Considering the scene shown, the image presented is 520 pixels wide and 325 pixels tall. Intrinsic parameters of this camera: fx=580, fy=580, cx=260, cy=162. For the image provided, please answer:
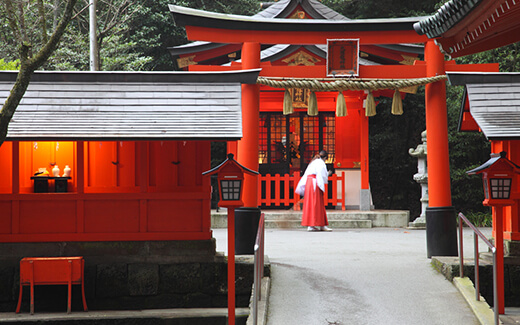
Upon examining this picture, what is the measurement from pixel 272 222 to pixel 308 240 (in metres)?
3.15

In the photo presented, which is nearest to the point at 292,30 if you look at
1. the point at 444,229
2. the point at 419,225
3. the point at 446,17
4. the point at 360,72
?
the point at 360,72

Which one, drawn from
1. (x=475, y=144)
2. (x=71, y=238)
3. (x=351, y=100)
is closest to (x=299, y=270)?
(x=71, y=238)

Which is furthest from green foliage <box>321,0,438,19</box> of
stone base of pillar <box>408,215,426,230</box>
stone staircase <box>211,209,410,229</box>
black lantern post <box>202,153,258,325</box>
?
black lantern post <box>202,153,258,325</box>

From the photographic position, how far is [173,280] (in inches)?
352

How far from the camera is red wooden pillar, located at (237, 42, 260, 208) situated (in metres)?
10.1

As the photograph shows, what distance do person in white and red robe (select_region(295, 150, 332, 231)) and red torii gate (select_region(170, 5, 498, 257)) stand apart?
15.1 ft

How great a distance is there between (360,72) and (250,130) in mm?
2359

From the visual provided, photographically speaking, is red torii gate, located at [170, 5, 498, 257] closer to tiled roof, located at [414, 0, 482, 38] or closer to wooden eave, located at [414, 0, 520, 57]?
wooden eave, located at [414, 0, 520, 57]

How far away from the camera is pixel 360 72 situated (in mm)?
10750

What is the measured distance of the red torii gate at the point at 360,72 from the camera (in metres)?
9.95

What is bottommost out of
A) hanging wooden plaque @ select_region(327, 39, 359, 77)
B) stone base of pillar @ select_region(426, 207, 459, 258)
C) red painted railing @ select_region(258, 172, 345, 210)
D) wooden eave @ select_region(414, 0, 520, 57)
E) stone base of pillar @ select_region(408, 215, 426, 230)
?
stone base of pillar @ select_region(408, 215, 426, 230)

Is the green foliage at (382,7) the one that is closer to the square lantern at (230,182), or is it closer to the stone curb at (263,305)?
the stone curb at (263,305)

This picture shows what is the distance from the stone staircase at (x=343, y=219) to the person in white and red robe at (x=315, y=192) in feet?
3.41

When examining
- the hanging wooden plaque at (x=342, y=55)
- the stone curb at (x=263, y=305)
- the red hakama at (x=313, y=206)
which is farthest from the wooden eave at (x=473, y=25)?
the red hakama at (x=313, y=206)
